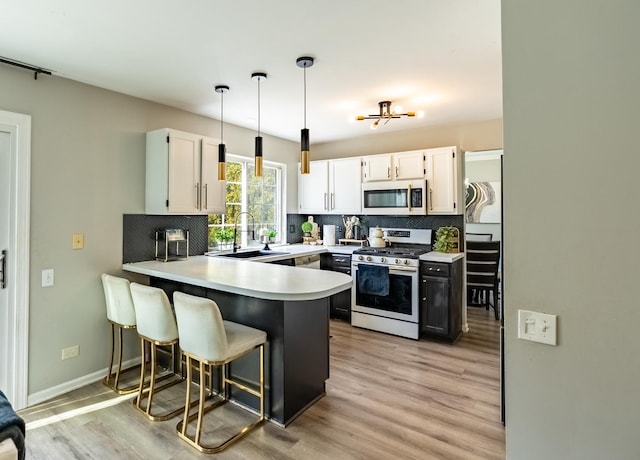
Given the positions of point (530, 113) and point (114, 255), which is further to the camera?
point (114, 255)

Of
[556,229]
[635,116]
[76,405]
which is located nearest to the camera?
[635,116]

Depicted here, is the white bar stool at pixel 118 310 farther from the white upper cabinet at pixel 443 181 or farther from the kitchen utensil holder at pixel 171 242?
the white upper cabinet at pixel 443 181

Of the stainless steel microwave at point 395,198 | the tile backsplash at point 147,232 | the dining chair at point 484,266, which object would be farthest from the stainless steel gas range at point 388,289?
the tile backsplash at point 147,232

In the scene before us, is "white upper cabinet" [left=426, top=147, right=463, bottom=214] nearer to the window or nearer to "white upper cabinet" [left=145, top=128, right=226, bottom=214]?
the window

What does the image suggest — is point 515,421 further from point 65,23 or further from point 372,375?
point 65,23

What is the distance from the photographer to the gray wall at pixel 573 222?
3.76 ft

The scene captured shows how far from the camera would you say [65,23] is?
203 centimetres

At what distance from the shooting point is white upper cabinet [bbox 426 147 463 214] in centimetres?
404

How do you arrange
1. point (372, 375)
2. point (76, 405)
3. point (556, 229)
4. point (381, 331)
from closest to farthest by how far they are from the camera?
point (556, 229), point (76, 405), point (372, 375), point (381, 331)

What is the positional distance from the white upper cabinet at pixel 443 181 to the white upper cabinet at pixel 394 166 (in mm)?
120

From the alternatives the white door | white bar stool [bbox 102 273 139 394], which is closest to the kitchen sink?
white bar stool [bbox 102 273 139 394]

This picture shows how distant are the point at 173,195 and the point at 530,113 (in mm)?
2948

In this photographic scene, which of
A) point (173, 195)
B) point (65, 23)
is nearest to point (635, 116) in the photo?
point (65, 23)

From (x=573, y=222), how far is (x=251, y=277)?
195 centimetres
